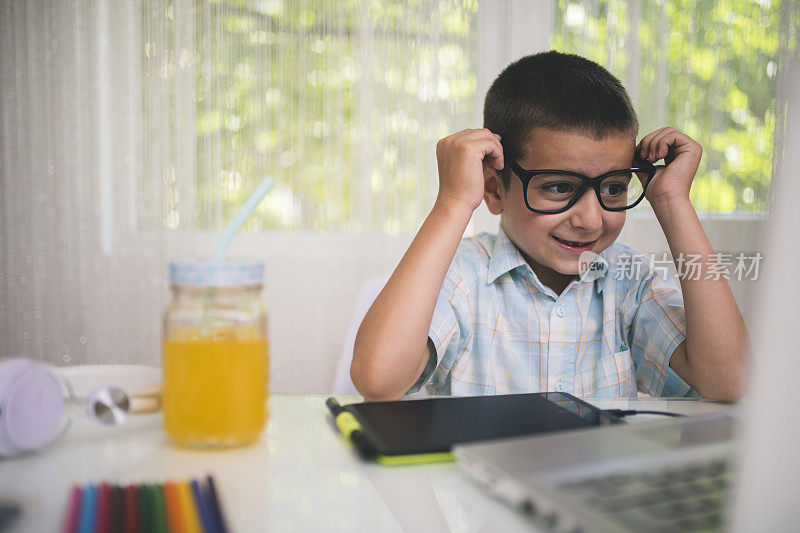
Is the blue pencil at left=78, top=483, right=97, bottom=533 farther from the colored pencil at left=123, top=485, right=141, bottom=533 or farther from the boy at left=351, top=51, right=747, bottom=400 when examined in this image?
the boy at left=351, top=51, right=747, bottom=400

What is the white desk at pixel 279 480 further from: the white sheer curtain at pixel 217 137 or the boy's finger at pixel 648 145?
the white sheer curtain at pixel 217 137

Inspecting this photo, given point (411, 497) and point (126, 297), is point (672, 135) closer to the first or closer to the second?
point (411, 497)

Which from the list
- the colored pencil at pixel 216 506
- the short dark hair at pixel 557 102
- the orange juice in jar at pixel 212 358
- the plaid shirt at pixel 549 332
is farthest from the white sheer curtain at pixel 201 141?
the colored pencil at pixel 216 506

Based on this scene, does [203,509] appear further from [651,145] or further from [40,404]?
[651,145]

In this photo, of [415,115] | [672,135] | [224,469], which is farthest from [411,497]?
[415,115]

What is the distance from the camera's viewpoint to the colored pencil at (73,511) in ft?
1.26

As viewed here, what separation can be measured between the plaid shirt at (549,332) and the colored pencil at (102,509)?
2.22ft

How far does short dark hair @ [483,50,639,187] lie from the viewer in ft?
3.42

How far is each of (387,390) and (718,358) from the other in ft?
1.65

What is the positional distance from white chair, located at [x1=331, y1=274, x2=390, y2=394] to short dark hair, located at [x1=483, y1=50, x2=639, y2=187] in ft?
1.07

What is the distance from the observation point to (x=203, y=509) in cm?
41

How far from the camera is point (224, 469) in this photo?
19.9 inches

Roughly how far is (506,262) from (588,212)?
181 mm

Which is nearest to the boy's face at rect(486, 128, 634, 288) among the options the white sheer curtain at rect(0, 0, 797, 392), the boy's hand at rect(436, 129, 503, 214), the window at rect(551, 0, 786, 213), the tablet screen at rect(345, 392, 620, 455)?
the boy's hand at rect(436, 129, 503, 214)
